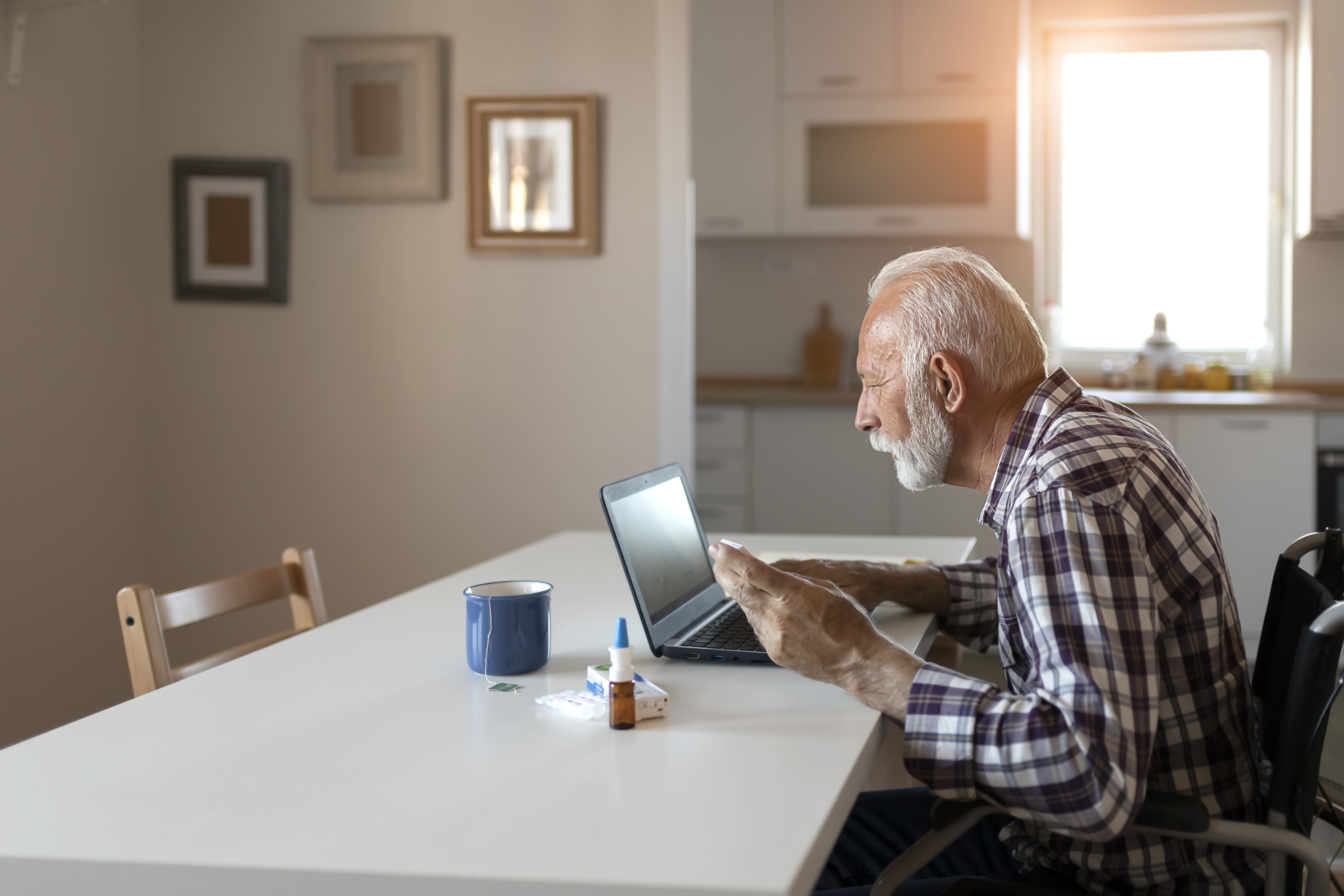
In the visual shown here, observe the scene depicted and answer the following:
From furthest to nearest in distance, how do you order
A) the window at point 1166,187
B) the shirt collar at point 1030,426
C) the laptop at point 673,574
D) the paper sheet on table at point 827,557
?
the window at point 1166,187 < the paper sheet on table at point 827,557 < the laptop at point 673,574 < the shirt collar at point 1030,426

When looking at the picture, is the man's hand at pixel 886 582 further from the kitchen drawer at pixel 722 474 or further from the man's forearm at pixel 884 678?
the kitchen drawer at pixel 722 474

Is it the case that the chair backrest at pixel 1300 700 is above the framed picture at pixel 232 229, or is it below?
below

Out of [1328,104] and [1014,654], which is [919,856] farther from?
[1328,104]

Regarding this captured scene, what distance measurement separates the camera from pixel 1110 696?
3.25ft

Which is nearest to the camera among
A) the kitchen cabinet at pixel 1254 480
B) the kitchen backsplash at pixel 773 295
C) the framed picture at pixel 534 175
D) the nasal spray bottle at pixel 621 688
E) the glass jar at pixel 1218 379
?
the nasal spray bottle at pixel 621 688

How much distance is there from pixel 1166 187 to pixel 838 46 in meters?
1.54

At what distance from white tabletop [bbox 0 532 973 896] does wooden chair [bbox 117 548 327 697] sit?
145mm

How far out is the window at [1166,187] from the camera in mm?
4676

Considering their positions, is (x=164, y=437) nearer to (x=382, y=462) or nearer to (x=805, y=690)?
(x=382, y=462)

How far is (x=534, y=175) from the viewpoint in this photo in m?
3.19

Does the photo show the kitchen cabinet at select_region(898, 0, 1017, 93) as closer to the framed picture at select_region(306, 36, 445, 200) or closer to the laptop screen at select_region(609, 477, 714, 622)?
the framed picture at select_region(306, 36, 445, 200)

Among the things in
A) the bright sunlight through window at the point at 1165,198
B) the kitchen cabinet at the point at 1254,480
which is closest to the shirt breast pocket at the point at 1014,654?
the kitchen cabinet at the point at 1254,480

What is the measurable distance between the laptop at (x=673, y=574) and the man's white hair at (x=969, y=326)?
380 millimetres

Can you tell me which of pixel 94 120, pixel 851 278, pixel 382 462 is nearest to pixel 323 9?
pixel 94 120
